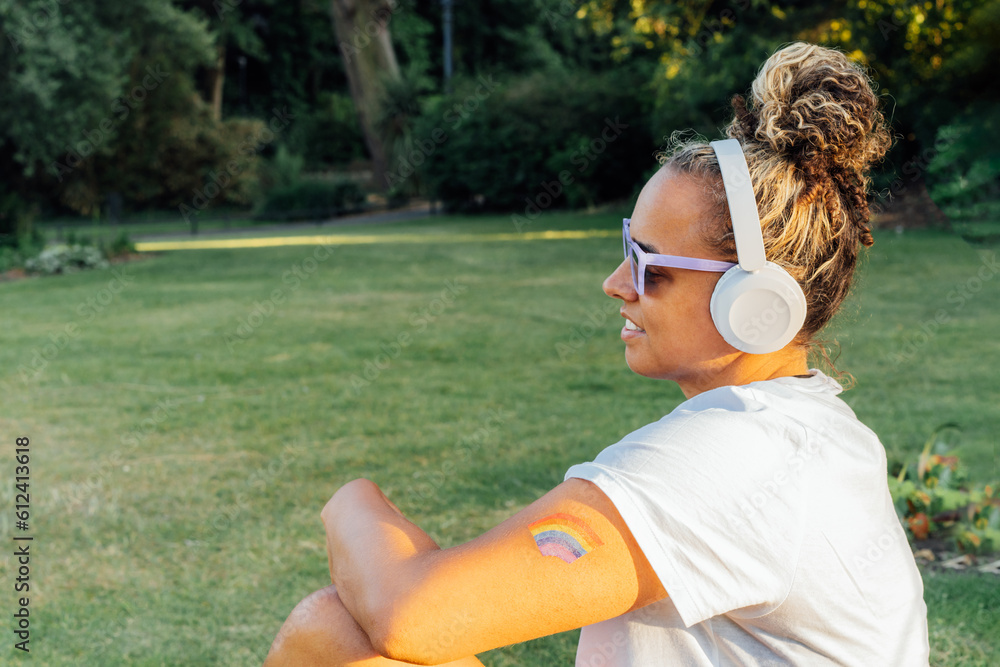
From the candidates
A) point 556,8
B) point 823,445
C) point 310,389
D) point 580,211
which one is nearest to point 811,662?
point 823,445

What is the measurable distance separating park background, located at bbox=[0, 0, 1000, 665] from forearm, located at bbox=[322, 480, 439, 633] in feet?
3.07

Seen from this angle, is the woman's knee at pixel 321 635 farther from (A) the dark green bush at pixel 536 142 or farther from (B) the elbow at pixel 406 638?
(A) the dark green bush at pixel 536 142

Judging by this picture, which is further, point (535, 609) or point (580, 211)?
point (580, 211)

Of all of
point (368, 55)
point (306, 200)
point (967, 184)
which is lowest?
point (306, 200)

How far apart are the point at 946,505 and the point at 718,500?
11.2ft

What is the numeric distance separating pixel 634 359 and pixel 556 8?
37.7 meters

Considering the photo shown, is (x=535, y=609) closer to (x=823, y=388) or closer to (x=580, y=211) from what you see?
(x=823, y=388)

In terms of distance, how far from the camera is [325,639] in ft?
5.05

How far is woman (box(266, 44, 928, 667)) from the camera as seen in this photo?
1.16 m

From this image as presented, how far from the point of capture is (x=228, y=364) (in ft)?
26.3

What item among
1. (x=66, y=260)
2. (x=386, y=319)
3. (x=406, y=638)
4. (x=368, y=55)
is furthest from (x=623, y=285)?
(x=368, y=55)

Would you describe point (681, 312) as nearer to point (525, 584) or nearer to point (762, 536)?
point (762, 536)

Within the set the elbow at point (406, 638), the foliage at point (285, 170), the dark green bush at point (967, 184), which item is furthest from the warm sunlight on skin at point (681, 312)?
Answer: the foliage at point (285, 170)

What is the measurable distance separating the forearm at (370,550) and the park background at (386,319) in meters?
0.93
